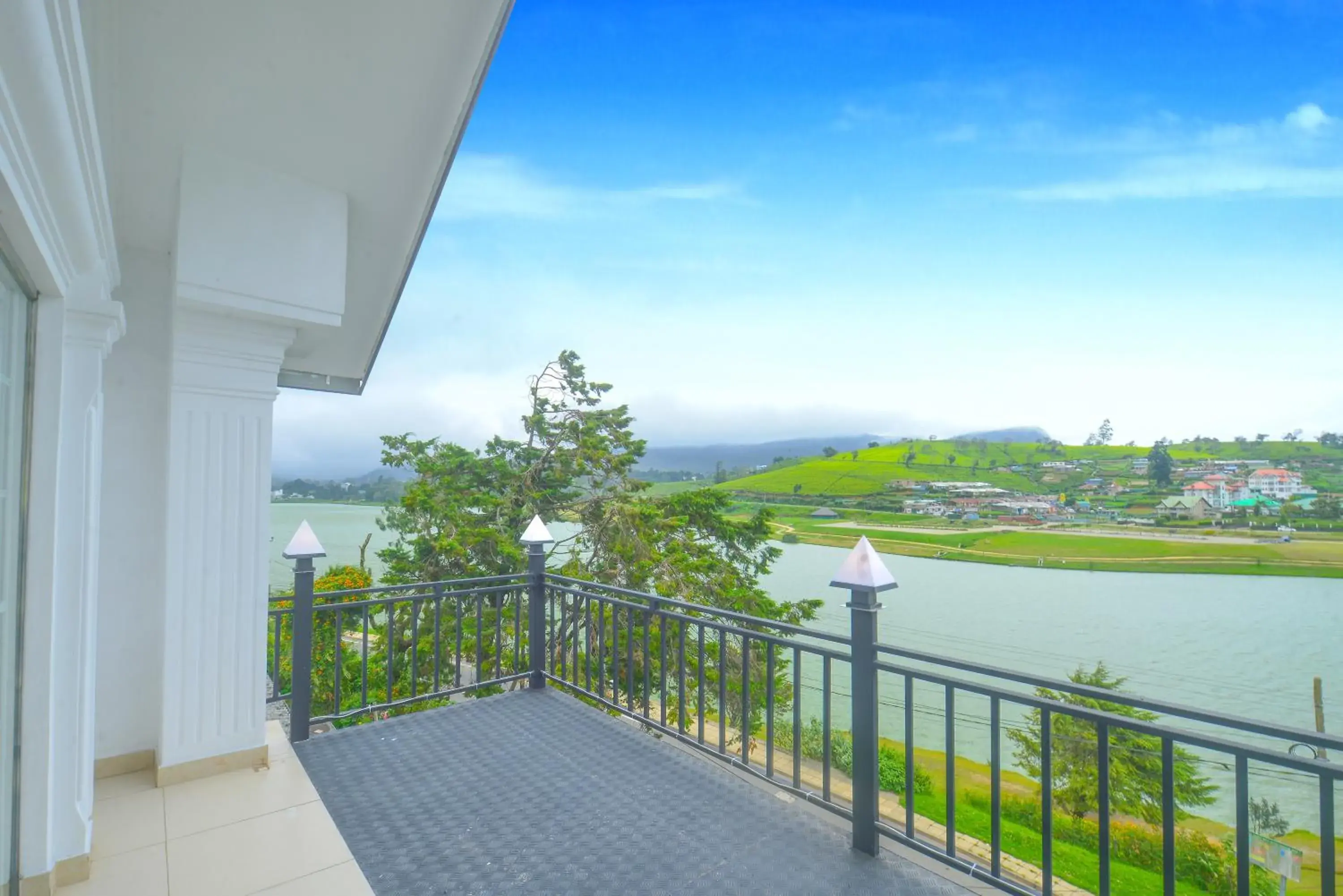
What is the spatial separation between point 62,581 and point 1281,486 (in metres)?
12.6

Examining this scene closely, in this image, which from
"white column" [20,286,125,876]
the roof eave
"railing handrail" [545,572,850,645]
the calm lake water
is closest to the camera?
"white column" [20,286,125,876]

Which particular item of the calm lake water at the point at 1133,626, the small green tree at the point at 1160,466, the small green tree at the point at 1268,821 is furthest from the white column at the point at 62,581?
the small green tree at the point at 1268,821

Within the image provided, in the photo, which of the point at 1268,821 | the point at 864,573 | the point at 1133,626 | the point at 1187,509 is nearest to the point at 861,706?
the point at 864,573

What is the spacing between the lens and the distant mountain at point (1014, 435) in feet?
48.2

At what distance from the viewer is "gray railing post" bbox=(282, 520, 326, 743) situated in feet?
9.60

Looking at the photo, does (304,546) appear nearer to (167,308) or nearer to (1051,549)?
(167,308)

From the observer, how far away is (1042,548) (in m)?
11.0

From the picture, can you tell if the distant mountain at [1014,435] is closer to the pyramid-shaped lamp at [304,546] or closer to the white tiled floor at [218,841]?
the pyramid-shaped lamp at [304,546]

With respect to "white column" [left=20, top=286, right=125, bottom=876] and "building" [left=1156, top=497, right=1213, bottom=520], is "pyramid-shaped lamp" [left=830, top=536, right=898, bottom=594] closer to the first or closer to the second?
"white column" [left=20, top=286, right=125, bottom=876]

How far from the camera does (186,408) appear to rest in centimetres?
231

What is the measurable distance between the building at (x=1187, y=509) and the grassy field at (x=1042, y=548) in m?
1.03

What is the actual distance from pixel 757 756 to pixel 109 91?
499 inches

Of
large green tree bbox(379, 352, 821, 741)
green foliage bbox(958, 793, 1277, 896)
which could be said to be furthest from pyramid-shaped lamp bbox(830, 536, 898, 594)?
green foliage bbox(958, 793, 1277, 896)

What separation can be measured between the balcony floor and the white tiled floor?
13 cm
